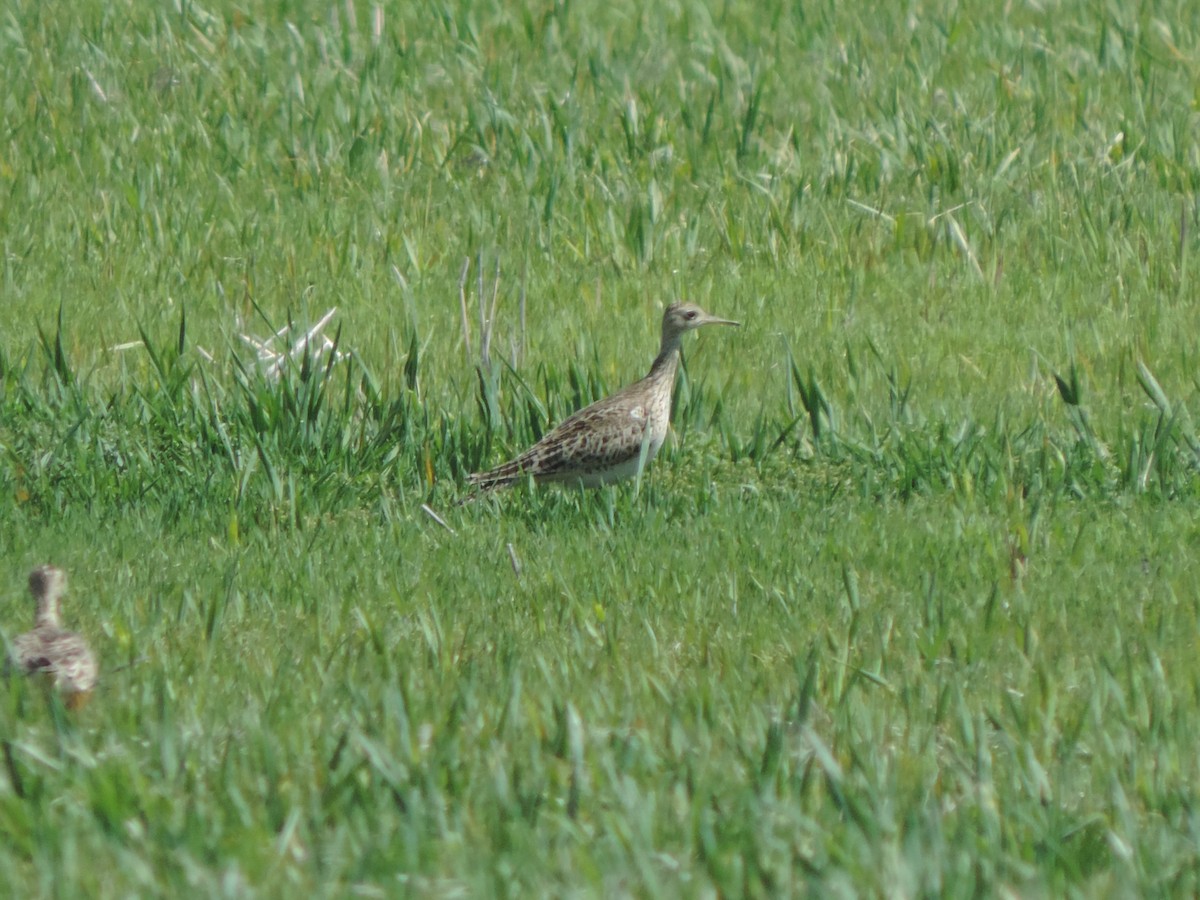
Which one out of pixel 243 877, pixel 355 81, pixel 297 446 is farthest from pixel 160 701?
pixel 355 81

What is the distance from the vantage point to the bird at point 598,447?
7008mm

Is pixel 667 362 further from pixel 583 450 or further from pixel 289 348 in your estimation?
pixel 289 348

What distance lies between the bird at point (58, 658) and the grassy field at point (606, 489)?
0.40 feet

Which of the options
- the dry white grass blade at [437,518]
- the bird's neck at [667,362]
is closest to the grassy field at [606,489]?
the dry white grass blade at [437,518]

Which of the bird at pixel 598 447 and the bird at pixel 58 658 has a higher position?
the bird at pixel 58 658

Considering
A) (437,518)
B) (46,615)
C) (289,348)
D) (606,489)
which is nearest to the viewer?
(46,615)

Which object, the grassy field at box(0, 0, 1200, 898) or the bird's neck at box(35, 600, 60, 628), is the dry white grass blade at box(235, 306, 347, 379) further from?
the bird's neck at box(35, 600, 60, 628)

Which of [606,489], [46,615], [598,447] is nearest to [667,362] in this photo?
[598,447]

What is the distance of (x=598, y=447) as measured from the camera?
7.02 meters

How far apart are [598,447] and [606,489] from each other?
0.17 meters

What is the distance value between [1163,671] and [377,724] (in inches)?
77.3

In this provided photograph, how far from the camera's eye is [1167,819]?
3859mm

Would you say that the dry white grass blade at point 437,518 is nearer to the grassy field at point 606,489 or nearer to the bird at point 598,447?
the grassy field at point 606,489

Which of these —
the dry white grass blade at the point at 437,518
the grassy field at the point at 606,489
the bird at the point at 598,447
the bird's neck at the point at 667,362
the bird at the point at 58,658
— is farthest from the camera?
the bird's neck at the point at 667,362
